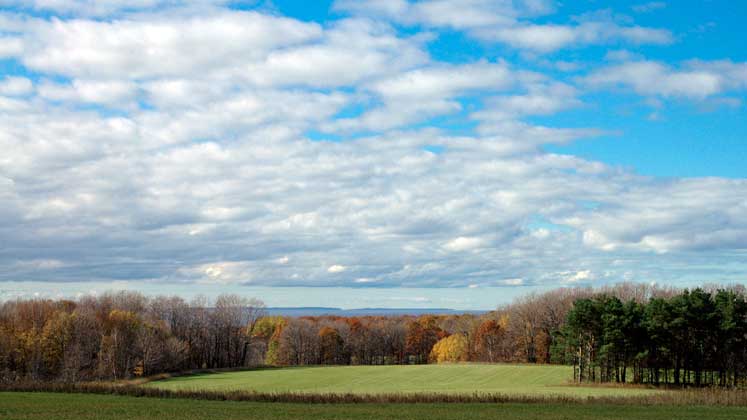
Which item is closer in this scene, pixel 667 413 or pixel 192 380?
pixel 667 413

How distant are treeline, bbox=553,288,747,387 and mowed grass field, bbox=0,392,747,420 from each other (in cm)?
3430

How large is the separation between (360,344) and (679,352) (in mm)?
76534

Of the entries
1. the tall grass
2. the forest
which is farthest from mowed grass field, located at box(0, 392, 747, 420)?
the forest

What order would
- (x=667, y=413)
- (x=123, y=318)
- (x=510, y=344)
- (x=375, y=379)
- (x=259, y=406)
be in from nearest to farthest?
(x=667, y=413) < (x=259, y=406) < (x=375, y=379) < (x=123, y=318) < (x=510, y=344)

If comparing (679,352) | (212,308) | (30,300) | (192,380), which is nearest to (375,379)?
(192,380)

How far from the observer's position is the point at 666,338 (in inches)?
3051

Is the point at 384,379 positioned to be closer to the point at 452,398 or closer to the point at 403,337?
the point at 452,398

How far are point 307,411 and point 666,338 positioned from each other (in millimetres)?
52743

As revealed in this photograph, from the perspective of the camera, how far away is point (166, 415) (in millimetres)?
36094

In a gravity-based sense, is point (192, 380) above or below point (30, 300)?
below

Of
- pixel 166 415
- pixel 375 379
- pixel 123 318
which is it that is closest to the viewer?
pixel 166 415

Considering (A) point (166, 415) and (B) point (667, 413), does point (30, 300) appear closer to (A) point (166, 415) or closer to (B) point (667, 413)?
(A) point (166, 415)

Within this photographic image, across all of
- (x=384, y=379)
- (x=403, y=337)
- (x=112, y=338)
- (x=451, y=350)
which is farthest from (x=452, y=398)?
(x=403, y=337)

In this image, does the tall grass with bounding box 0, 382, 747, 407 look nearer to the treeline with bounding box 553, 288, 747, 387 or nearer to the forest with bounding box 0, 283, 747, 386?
the forest with bounding box 0, 283, 747, 386
